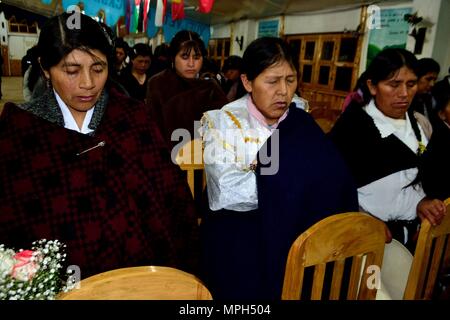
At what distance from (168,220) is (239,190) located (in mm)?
314

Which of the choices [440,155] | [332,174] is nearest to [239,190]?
[332,174]

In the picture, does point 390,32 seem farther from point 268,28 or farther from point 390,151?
point 390,151

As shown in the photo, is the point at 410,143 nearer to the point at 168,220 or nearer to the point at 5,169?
the point at 168,220

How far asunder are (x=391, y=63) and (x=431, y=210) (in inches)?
26.5

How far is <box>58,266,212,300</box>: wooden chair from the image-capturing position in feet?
2.07

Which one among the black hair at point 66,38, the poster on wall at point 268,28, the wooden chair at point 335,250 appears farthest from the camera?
the poster on wall at point 268,28

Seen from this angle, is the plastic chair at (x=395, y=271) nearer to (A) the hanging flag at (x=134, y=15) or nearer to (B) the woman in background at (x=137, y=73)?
(B) the woman in background at (x=137, y=73)

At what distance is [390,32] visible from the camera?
5.62m

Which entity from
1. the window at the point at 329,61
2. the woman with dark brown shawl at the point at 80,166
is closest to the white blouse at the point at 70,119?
the woman with dark brown shawl at the point at 80,166

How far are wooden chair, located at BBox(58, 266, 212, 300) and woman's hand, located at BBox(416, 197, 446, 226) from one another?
101 centimetres

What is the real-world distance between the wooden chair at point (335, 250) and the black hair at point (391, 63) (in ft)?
2.66

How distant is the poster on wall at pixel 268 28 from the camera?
27.9 ft

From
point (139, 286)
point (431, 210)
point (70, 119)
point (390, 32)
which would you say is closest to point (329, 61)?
point (390, 32)

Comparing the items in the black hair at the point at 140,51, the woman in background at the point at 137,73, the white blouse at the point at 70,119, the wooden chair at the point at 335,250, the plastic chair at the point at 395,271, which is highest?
the black hair at the point at 140,51
